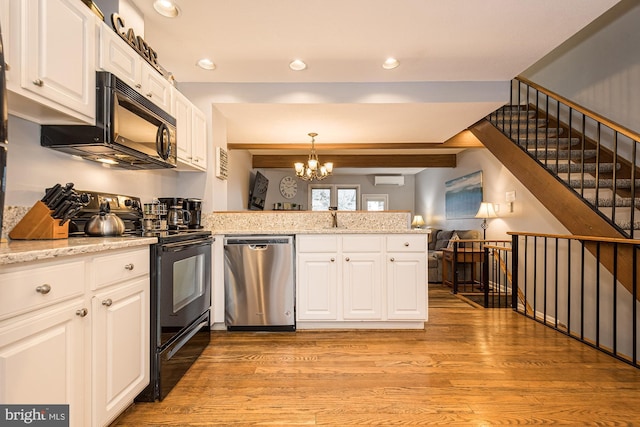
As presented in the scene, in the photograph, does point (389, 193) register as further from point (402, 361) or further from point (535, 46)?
point (402, 361)

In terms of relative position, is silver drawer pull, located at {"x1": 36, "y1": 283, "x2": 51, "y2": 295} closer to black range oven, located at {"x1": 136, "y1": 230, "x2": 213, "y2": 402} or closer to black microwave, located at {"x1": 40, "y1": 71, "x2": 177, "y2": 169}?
black range oven, located at {"x1": 136, "y1": 230, "x2": 213, "y2": 402}

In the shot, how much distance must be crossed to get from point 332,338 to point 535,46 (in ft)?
9.72

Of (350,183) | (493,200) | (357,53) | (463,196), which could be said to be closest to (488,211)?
(493,200)

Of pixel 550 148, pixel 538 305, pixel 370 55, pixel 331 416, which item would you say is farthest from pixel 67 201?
pixel 538 305

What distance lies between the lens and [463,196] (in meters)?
6.53

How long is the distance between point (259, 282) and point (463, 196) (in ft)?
16.6

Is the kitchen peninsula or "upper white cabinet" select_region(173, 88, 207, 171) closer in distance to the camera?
"upper white cabinet" select_region(173, 88, 207, 171)

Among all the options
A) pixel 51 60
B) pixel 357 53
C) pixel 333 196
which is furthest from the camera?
pixel 333 196

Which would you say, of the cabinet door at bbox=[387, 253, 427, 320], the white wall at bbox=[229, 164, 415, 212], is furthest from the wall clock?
the cabinet door at bbox=[387, 253, 427, 320]

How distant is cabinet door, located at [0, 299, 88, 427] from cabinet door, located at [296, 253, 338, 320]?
183 cm

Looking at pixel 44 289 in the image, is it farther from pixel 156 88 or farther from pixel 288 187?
pixel 288 187

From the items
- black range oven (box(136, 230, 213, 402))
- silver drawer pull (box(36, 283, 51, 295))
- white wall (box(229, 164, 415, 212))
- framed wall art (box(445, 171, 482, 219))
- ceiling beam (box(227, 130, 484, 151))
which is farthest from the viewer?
white wall (box(229, 164, 415, 212))

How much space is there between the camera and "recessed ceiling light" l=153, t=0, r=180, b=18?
2136mm

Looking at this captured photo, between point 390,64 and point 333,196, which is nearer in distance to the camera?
point 390,64
